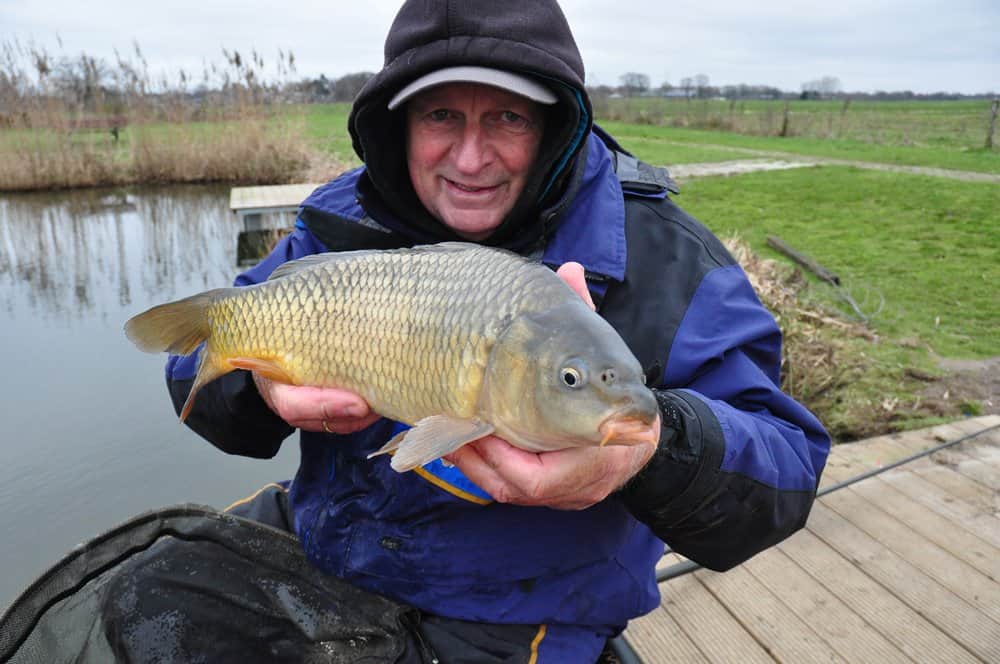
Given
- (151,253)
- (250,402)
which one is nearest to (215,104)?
(151,253)

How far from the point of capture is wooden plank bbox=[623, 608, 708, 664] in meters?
1.86

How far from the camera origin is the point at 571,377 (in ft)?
3.29

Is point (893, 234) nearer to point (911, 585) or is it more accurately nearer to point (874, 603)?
point (911, 585)

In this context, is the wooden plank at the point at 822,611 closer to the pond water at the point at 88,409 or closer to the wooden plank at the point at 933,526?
the wooden plank at the point at 933,526

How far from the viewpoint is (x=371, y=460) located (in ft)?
5.07

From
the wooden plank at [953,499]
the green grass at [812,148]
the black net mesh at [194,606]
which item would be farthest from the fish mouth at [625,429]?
the green grass at [812,148]

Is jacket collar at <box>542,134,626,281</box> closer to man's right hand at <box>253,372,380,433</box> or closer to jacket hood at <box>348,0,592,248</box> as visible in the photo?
jacket hood at <box>348,0,592,248</box>

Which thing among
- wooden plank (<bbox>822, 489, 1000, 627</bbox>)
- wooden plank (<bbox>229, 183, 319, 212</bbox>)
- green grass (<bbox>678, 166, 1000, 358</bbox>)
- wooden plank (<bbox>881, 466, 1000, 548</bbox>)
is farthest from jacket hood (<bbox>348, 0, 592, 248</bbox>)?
wooden plank (<bbox>229, 183, 319, 212</bbox>)

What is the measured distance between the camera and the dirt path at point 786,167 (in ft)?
39.5

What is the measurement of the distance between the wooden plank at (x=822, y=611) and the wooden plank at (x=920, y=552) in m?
0.35

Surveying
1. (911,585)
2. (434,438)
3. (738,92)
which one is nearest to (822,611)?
(911,585)

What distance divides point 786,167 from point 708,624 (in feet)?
42.4

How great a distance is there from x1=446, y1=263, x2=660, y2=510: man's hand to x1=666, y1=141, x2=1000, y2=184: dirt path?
37.0 feet

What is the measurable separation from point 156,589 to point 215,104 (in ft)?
38.9
